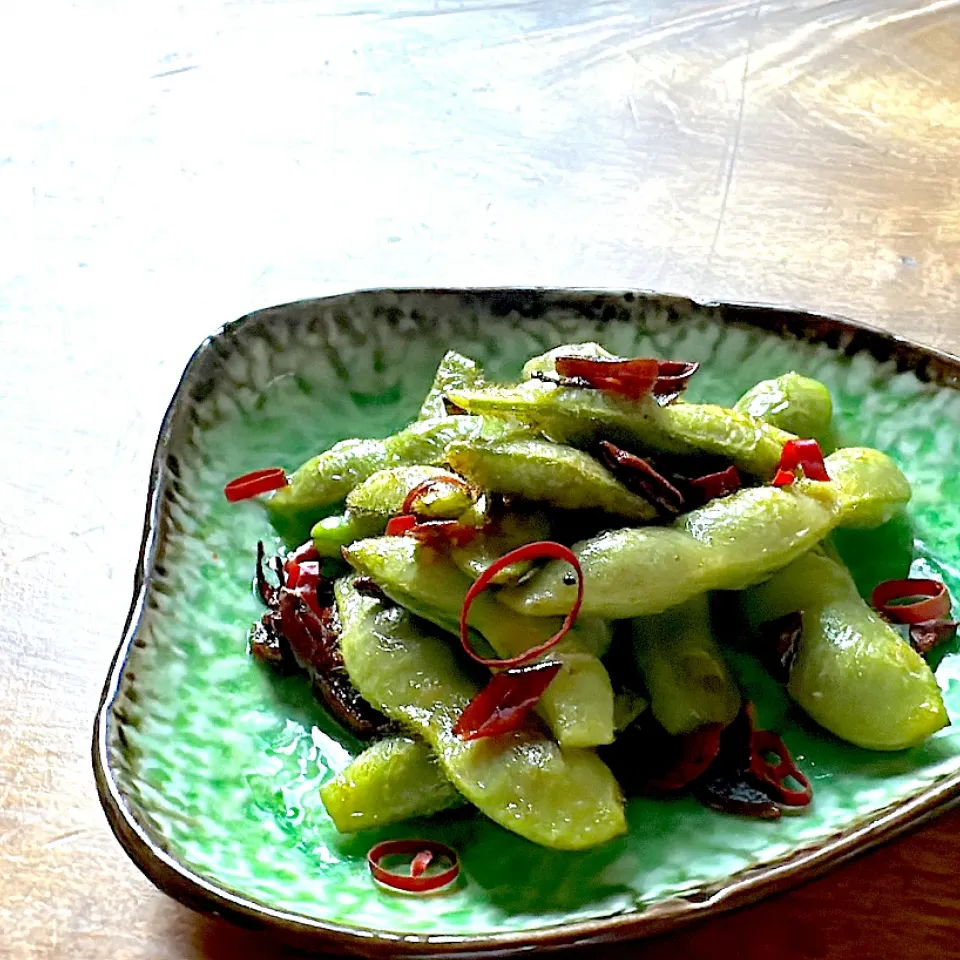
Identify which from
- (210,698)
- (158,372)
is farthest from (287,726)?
(158,372)

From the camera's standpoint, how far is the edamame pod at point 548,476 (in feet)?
3.85

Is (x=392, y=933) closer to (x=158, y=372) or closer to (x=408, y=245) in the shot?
(x=158, y=372)

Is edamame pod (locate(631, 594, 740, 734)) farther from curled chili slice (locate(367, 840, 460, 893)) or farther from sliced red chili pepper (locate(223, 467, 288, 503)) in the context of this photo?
sliced red chili pepper (locate(223, 467, 288, 503))

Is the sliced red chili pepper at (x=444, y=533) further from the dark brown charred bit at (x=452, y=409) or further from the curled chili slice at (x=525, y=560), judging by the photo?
the dark brown charred bit at (x=452, y=409)

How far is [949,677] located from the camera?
1294 mm

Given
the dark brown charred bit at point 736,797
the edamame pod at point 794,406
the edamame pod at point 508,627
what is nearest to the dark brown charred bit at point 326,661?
the edamame pod at point 508,627

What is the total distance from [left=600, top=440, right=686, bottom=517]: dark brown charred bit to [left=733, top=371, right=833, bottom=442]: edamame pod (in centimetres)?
29

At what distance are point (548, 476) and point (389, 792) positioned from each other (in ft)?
1.09

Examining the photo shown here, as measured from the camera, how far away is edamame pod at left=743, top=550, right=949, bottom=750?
3.80 ft

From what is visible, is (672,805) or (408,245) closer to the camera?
(672,805)

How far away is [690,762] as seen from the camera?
117 centimetres

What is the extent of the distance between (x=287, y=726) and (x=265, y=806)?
4.5 inches

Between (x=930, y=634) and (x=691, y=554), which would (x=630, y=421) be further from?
(x=930, y=634)

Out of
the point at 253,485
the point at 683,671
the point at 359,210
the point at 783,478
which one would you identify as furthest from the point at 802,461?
the point at 359,210
